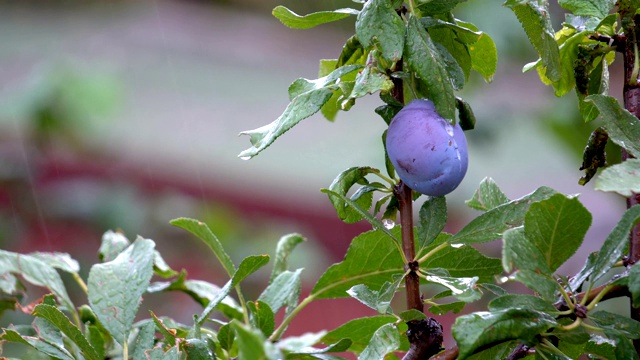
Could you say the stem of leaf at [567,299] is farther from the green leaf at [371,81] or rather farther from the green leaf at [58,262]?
the green leaf at [58,262]

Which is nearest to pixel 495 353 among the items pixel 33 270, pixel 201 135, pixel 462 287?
pixel 462 287

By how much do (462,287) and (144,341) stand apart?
0.65 ft

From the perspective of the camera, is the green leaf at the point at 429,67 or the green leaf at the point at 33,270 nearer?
the green leaf at the point at 429,67

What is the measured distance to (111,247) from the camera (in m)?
0.65

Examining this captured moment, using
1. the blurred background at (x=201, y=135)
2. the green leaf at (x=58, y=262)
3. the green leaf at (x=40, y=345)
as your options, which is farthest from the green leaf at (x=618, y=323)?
the blurred background at (x=201, y=135)

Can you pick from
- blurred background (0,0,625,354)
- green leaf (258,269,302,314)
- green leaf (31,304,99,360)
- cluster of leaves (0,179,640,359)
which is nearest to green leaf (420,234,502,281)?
cluster of leaves (0,179,640,359)

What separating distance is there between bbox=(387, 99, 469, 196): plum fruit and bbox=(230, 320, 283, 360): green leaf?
189mm

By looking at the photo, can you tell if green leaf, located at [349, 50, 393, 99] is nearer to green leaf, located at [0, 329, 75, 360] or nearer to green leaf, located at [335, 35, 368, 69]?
green leaf, located at [335, 35, 368, 69]

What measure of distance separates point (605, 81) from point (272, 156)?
313 centimetres

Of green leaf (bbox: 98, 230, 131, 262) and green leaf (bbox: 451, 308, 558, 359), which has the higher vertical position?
green leaf (bbox: 451, 308, 558, 359)

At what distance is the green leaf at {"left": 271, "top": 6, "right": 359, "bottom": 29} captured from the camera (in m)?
0.48

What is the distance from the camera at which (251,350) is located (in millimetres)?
274

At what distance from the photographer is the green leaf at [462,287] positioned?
1.31 feet

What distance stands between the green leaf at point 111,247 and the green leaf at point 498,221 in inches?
11.9
